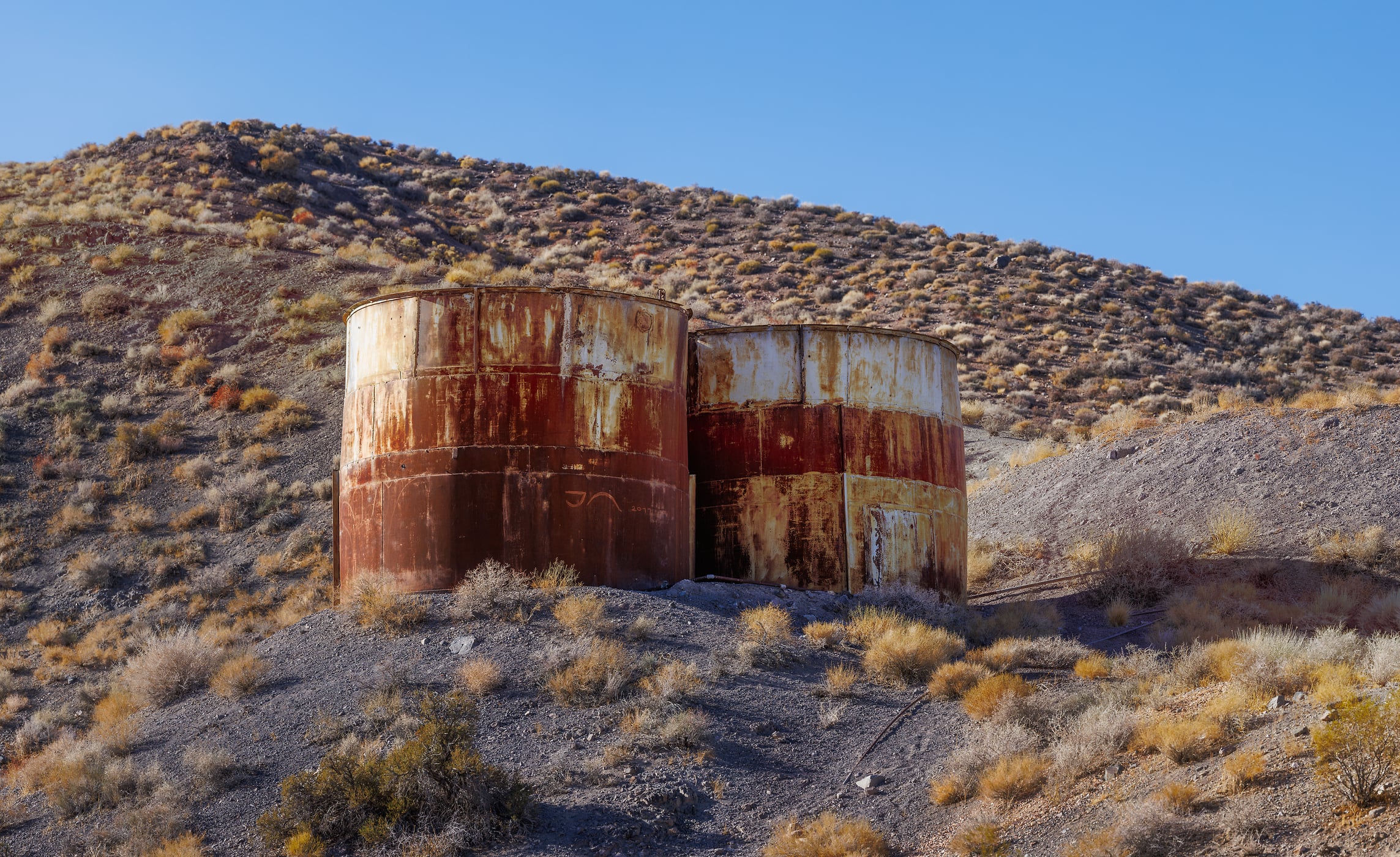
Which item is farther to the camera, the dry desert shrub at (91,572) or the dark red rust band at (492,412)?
the dry desert shrub at (91,572)

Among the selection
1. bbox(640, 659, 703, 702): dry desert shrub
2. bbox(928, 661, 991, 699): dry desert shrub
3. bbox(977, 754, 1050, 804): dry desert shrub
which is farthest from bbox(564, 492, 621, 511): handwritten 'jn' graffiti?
bbox(977, 754, 1050, 804): dry desert shrub

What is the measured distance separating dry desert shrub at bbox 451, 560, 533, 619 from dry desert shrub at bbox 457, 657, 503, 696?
1593 millimetres

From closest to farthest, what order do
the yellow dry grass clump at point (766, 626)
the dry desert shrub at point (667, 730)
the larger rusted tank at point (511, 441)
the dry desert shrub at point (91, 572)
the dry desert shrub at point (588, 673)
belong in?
the dry desert shrub at point (667, 730), the dry desert shrub at point (588, 673), the yellow dry grass clump at point (766, 626), the larger rusted tank at point (511, 441), the dry desert shrub at point (91, 572)

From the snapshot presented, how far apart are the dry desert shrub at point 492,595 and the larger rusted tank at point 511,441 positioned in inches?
19.8

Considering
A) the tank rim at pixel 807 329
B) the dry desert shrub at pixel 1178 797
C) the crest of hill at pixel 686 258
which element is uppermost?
the crest of hill at pixel 686 258

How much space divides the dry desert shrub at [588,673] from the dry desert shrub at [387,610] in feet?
7.99

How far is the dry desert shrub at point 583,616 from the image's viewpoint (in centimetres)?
1791

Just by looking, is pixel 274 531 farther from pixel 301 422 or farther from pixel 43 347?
pixel 43 347

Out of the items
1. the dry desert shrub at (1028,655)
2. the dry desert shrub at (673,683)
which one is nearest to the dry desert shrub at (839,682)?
the dry desert shrub at (673,683)

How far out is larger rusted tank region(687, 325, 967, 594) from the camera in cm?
2283

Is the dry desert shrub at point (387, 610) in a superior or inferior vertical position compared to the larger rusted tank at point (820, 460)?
inferior

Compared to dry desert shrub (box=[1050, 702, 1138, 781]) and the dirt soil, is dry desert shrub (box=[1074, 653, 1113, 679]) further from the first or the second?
the dirt soil

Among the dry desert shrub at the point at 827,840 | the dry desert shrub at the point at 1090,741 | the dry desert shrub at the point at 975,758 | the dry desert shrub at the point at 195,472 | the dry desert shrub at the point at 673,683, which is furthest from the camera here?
the dry desert shrub at the point at 195,472

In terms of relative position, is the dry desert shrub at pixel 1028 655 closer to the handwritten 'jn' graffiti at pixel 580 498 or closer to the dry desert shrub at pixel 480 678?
the handwritten 'jn' graffiti at pixel 580 498
